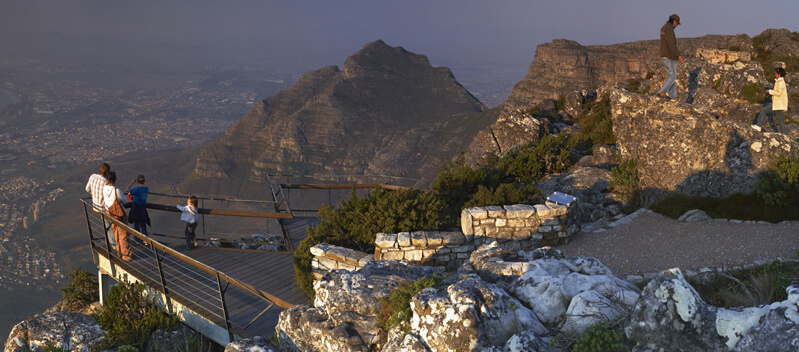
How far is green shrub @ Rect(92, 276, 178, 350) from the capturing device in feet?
27.7

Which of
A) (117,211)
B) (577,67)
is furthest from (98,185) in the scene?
(577,67)

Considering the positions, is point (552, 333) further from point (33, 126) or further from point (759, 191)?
point (33, 126)

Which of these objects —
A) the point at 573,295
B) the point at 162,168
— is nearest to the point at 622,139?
the point at 573,295

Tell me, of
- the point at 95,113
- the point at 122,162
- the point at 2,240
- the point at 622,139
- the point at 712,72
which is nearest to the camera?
the point at 622,139

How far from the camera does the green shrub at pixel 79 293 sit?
495 inches

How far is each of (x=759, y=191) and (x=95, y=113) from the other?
23081 cm

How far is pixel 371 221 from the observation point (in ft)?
32.7

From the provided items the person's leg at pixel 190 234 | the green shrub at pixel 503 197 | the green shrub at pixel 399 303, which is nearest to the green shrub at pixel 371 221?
the green shrub at pixel 503 197

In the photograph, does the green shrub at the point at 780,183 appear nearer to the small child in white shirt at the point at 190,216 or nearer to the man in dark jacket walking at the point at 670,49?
the man in dark jacket walking at the point at 670,49

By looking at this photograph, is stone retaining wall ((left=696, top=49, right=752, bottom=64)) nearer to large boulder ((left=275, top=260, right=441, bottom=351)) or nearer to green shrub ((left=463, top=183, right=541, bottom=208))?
green shrub ((left=463, top=183, right=541, bottom=208))

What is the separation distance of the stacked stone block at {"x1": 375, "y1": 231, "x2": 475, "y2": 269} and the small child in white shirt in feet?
15.3

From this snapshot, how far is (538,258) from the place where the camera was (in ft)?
22.8

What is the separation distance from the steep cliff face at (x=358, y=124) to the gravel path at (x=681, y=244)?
85.6 metres

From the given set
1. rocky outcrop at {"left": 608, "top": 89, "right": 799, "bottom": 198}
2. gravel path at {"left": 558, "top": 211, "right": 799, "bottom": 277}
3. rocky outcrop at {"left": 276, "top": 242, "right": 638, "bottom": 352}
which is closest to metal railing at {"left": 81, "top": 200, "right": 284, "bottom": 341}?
rocky outcrop at {"left": 276, "top": 242, "right": 638, "bottom": 352}
